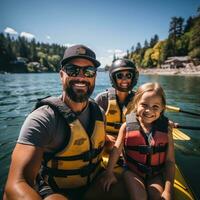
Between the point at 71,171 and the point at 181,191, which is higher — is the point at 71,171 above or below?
above

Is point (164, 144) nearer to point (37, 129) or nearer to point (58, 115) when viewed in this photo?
point (58, 115)

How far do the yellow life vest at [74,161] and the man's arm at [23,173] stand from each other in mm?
352

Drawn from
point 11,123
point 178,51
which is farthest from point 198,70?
point 11,123

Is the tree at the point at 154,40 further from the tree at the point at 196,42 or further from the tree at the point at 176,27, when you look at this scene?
the tree at the point at 196,42

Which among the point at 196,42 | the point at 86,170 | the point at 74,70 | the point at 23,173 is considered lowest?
the point at 86,170

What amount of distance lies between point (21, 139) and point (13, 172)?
29 centimetres

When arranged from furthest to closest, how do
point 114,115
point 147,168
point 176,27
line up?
point 176,27
point 114,115
point 147,168

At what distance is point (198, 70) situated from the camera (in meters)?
46.4

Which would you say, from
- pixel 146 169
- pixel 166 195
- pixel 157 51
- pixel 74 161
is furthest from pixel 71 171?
pixel 157 51

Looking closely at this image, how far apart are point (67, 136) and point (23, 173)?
0.60 m

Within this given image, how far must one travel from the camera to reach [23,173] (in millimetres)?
1764

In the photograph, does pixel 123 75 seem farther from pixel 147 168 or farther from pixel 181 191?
pixel 181 191

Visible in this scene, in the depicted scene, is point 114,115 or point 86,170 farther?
Answer: point 114,115

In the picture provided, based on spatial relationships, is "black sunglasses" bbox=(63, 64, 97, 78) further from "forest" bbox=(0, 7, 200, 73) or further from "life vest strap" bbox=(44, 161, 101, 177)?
"forest" bbox=(0, 7, 200, 73)
